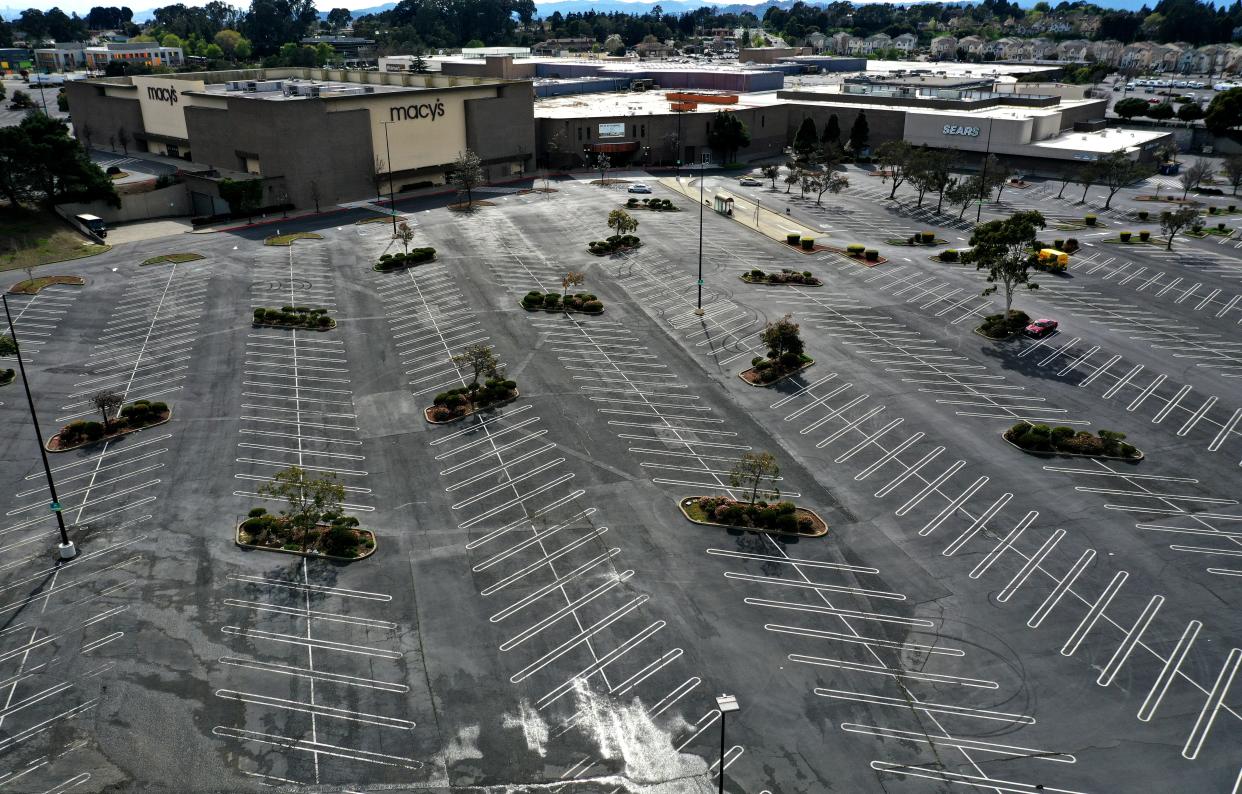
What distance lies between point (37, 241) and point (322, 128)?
28.1 meters

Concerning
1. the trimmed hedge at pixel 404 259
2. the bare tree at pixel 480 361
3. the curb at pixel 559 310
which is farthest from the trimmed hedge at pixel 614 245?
the bare tree at pixel 480 361

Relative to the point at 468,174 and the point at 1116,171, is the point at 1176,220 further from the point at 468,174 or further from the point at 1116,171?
the point at 468,174

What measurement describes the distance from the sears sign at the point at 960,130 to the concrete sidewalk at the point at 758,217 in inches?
1283

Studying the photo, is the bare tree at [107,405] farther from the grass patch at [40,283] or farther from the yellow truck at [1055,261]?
the yellow truck at [1055,261]

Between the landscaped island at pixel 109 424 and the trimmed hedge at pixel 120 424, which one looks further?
the trimmed hedge at pixel 120 424

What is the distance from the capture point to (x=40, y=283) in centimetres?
6569

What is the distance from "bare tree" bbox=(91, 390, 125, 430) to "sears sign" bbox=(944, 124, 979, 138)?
3940 inches

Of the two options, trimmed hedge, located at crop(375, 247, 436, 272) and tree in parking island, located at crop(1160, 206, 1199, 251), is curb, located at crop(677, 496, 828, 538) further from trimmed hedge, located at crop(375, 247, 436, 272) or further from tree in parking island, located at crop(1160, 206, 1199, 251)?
tree in parking island, located at crop(1160, 206, 1199, 251)

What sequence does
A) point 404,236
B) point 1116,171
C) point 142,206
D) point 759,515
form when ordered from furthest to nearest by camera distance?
point 1116,171, point 142,206, point 404,236, point 759,515

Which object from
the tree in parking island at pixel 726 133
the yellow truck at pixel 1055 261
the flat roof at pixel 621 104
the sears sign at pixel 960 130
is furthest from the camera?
the flat roof at pixel 621 104

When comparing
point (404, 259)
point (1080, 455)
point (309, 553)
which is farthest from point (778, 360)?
point (404, 259)

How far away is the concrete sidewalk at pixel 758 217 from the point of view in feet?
270

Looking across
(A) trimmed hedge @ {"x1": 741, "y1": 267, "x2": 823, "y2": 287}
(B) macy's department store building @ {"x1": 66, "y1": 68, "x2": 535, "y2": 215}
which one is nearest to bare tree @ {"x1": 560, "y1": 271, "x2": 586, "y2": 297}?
(A) trimmed hedge @ {"x1": 741, "y1": 267, "x2": 823, "y2": 287}

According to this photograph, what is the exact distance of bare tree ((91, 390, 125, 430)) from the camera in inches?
1754
